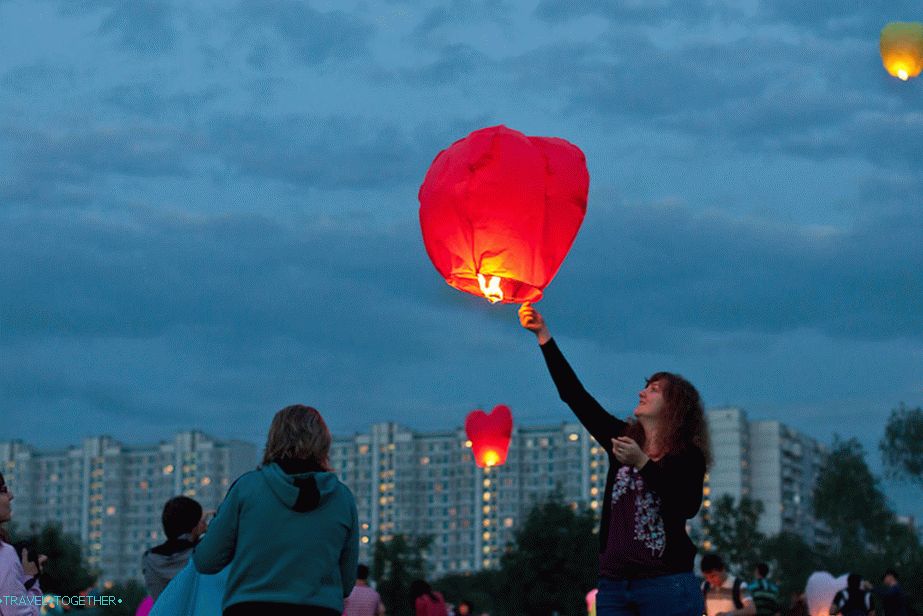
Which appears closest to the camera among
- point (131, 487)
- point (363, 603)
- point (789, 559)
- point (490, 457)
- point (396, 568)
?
point (363, 603)

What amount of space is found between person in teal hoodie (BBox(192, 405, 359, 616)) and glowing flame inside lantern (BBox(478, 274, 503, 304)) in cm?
239

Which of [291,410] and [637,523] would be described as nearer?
[291,410]

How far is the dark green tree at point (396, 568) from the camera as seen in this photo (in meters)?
87.2

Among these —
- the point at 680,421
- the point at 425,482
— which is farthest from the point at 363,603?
the point at 425,482

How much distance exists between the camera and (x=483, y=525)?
173250 mm

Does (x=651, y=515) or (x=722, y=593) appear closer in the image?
(x=651, y=515)

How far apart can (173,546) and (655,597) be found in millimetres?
3025

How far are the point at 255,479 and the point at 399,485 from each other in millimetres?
174687

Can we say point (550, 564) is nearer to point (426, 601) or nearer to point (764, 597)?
point (426, 601)

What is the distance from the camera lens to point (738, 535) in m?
86.4

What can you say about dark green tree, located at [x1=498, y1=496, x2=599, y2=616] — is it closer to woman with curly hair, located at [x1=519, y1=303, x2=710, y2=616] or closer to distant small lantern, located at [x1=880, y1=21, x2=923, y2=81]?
distant small lantern, located at [x1=880, y1=21, x2=923, y2=81]

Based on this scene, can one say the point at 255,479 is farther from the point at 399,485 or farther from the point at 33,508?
the point at 33,508

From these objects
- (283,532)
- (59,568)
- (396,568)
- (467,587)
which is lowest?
(283,532)

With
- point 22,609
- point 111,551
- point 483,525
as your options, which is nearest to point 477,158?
point 22,609
